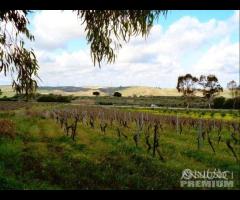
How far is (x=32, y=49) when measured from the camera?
9023mm

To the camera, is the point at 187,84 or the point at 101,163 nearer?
the point at 101,163
